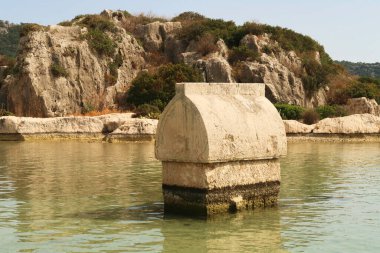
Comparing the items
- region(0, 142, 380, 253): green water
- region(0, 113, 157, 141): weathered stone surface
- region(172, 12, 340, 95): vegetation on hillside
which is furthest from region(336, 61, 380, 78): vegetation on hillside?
region(0, 142, 380, 253): green water

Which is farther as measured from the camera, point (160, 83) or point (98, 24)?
point (98, 24)

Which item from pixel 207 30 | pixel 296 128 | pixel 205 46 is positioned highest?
pixel 207 30

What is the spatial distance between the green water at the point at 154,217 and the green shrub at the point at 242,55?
33828mm

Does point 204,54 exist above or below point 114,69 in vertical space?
above

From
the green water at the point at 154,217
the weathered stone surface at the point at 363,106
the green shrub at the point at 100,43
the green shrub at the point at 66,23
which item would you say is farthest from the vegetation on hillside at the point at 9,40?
the green water at the point at 154,217

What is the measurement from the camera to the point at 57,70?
50188 mm

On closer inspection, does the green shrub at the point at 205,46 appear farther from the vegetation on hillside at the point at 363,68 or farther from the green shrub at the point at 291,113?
the vegetation on hillside at the point at 363,68

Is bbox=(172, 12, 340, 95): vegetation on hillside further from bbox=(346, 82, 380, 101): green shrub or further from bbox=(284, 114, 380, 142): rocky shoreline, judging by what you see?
bbox=(284, 114, 380, 142): rocky shoreline

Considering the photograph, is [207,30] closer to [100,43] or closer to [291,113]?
[100,43]

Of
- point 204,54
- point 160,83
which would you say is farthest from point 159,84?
Result: point 204,54

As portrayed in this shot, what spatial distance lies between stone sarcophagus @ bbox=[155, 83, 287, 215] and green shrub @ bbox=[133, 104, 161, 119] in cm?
3073

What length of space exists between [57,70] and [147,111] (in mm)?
9144

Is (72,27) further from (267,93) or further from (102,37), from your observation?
(267,93)

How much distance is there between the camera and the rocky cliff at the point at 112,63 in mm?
49344
